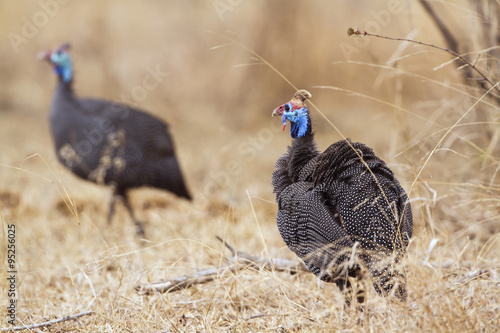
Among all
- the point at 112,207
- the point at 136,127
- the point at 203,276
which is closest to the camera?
the point at 203,276

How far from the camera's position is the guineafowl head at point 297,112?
2.23 metres

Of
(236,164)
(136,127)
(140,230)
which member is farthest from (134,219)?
(236,164)

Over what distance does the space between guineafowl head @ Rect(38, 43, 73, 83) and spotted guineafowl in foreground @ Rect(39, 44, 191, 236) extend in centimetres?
28

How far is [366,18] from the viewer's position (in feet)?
26.6

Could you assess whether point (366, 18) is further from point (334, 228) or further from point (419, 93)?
point (334, 228)

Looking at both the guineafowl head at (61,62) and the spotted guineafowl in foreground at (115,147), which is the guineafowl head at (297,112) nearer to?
the spotted guineafowl in foreground at (115,147)

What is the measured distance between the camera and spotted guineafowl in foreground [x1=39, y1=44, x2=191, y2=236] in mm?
4566

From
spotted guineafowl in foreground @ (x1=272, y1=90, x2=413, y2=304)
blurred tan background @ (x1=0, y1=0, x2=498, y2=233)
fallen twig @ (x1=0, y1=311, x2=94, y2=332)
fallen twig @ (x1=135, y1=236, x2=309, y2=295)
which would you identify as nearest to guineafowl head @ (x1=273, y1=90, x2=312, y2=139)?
spotted guineafowl in foreground @ (x1=272, y1=90, x2=413, y2=304)

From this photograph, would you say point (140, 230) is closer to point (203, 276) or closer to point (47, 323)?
point (203, 276)

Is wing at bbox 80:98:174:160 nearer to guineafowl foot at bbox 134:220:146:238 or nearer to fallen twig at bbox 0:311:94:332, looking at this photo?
guineafowl foot at bbox 134:220:146:238

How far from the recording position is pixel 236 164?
6.21 meters

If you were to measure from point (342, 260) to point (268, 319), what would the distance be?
0.47 metres

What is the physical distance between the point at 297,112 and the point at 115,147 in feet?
8.53

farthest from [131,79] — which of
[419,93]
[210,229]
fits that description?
[210,229]
